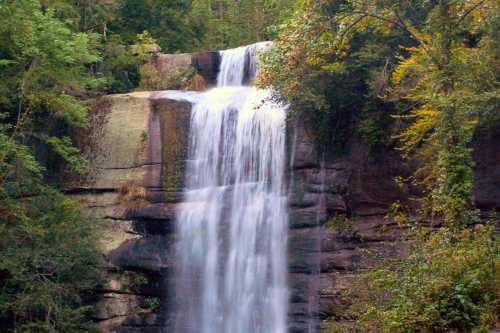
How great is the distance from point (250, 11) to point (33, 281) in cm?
1883

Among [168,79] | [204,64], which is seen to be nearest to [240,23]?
[204,64]

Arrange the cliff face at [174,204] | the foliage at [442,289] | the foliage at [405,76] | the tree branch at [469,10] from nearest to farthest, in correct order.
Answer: the foliage at [442,289], the foliage at [405,76], the tree branch at [469,10], the cliff face at [174,204]

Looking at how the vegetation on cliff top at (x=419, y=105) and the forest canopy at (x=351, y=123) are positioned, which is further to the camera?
the forest canopy at (x=351, y=123)

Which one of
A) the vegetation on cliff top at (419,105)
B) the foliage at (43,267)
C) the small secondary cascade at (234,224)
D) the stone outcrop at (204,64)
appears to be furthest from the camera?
the stone outcrop at (204,64)

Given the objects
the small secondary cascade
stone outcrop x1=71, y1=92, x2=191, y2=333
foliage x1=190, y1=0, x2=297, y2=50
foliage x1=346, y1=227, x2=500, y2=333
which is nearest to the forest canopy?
foliage x1=346, y1=227, x2=500, y2=333

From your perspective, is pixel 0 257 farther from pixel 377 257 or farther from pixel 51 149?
pixel 377 257

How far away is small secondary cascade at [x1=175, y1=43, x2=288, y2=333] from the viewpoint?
1842 centimetres

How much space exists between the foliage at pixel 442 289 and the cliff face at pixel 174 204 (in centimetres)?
487

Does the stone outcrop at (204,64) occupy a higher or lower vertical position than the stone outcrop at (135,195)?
higher

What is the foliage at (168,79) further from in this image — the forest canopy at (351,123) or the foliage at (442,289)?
the foliage at (442,289)

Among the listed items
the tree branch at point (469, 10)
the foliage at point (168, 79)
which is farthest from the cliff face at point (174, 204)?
the tree branch at point (469, 10)

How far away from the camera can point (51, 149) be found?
21.5 metres

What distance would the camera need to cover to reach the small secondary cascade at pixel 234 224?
60.4 feet

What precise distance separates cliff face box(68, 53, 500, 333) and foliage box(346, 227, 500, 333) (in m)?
4.87
